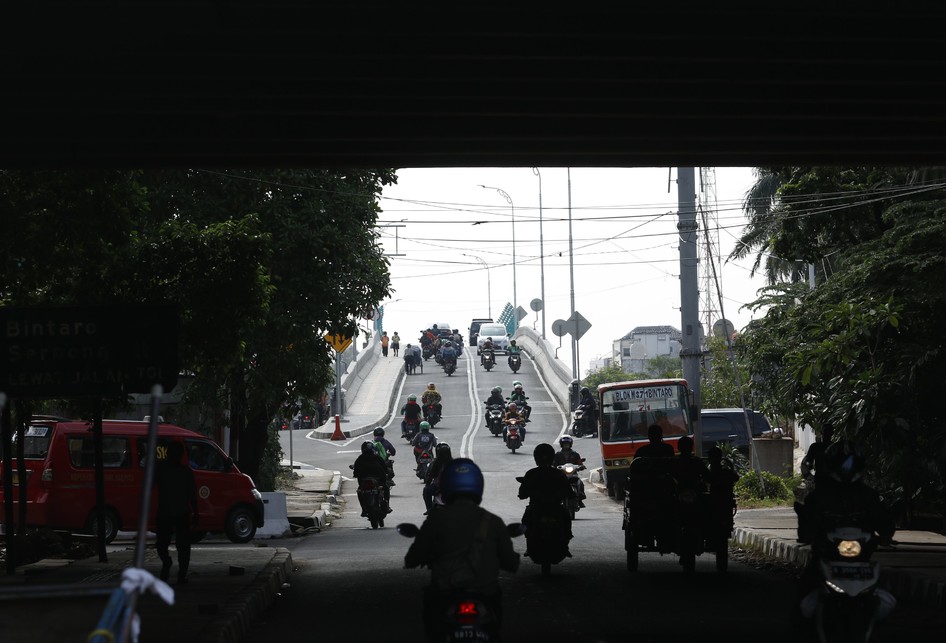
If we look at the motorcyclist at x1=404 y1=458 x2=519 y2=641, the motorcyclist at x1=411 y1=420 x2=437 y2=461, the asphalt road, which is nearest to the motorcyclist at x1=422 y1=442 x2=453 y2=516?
the asphalt road

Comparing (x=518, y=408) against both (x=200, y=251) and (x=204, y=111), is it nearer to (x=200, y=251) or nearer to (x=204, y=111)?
(x=200, y=251)

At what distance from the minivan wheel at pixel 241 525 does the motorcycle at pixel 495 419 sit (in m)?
23.5

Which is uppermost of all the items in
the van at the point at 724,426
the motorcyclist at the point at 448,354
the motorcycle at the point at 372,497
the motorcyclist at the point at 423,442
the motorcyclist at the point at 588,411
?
the motorcyclist at the point at 448,354

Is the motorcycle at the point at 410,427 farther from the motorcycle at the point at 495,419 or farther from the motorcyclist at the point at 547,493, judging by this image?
the motorcyclist at the point at 547,493

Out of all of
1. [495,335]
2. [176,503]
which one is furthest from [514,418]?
[495,335]

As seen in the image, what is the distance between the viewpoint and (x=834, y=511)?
890 centimetres

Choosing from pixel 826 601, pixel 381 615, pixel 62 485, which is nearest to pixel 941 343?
pixel 381 615

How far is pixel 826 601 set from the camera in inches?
335

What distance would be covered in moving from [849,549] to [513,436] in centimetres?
3255

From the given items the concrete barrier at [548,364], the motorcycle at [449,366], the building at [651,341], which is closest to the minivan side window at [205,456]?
the concrete barrier at [548,364]

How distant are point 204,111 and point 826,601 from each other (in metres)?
8.12

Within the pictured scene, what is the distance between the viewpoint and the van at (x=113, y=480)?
68.8 ft

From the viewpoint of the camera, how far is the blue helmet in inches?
283

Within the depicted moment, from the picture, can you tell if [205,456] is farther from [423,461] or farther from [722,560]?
[423,461]
